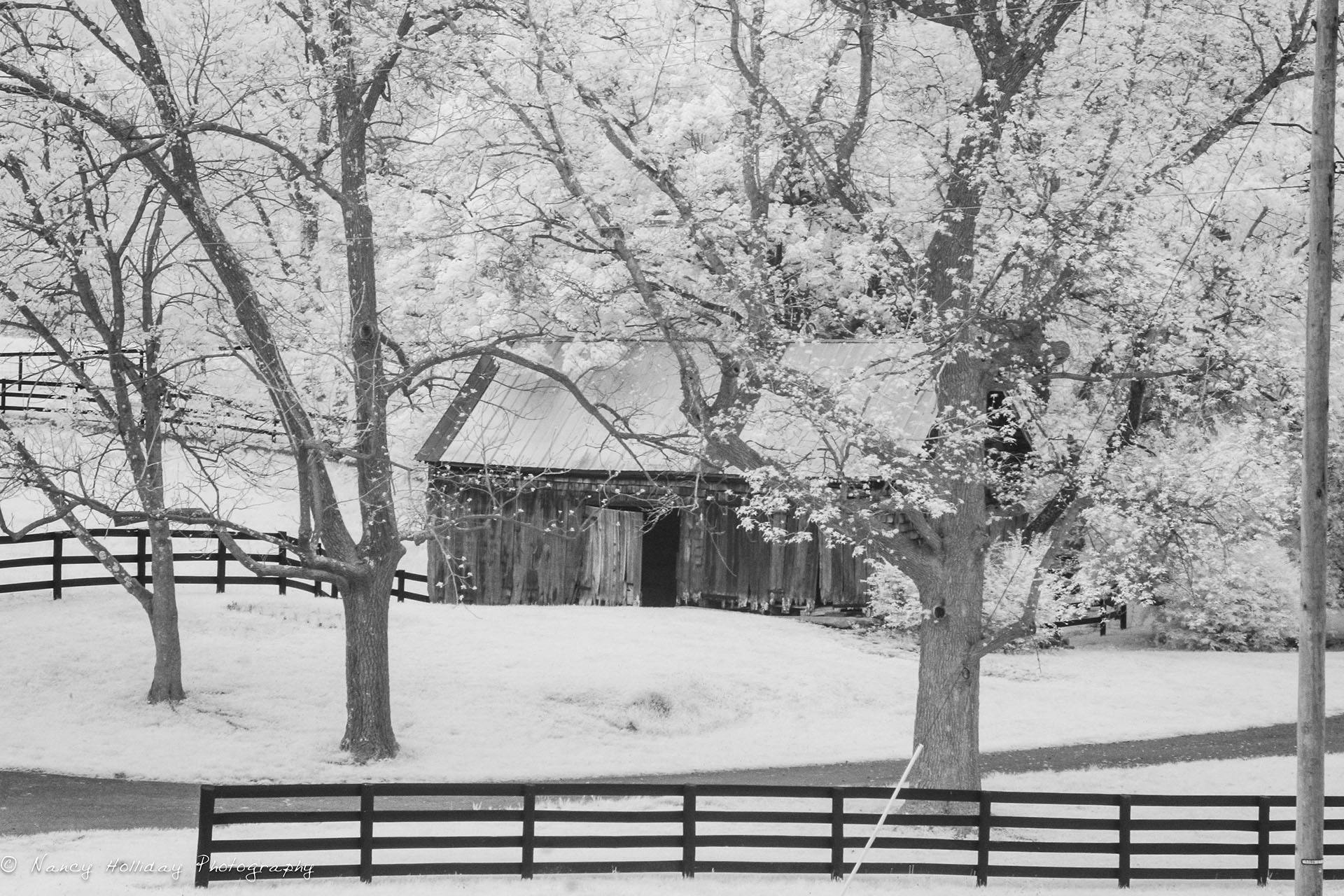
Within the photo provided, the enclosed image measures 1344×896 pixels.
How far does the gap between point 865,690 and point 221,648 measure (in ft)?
38.1

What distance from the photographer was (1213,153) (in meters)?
19.1

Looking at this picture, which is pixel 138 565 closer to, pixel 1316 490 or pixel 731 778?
pixel 731 778

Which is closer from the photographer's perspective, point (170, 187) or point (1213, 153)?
point (170, 187)

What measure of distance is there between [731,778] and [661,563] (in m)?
13.1

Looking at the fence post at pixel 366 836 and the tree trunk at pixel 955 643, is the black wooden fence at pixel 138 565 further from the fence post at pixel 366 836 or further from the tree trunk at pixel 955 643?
the tree trunk at pixel 955 643

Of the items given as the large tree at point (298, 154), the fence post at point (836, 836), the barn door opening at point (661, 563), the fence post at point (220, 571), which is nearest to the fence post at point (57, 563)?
the fence post at point (220, 571)

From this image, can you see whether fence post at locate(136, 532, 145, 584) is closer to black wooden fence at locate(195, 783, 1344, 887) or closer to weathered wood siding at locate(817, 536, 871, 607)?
black wooden fence at locate(195, 783, 1344, 887)

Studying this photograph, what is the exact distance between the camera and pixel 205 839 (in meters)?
11.7

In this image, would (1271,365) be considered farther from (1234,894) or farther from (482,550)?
(482,550)

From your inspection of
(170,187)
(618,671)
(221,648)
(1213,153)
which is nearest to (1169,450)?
(1213,153)

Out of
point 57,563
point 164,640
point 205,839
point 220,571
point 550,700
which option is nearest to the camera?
point 205,839

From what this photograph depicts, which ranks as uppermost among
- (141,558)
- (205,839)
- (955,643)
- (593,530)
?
(593,530)

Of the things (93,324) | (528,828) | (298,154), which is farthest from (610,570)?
(528,828)

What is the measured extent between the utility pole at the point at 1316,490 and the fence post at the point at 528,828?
Result: 658 cm
